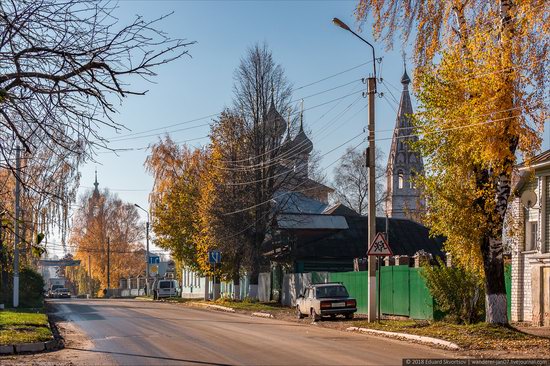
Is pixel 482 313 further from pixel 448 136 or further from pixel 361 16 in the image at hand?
pixel 361 16

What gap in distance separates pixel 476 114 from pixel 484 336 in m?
5.60

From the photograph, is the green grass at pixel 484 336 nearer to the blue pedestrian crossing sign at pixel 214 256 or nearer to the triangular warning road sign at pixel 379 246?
the triangular warning road sign at pixel 379 246

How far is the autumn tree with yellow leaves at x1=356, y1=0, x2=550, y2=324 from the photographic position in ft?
60.4

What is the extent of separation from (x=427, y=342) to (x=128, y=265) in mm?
82641

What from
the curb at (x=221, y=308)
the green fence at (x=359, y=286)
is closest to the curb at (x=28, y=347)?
the green fence at (x=359, y=286)

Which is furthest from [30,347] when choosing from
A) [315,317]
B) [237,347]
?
[315,317]

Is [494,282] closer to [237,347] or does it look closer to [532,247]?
[532,247]

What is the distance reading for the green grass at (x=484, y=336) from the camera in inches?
680

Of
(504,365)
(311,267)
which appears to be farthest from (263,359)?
(311,267)

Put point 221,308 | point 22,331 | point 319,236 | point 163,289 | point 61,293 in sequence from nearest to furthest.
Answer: point 22,331
point 221,308
point 319,236
point 163,289
point 61,293

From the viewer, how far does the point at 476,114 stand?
18.9 meters

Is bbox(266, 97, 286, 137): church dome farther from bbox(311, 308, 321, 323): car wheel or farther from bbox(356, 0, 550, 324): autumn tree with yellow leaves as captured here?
bbox(356, 0, 550, 324): autumn tree with yellow leaves

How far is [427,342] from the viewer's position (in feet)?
62.4

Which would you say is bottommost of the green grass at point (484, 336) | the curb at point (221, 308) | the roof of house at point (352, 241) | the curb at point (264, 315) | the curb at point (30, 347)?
the curb at point (221, 308)
